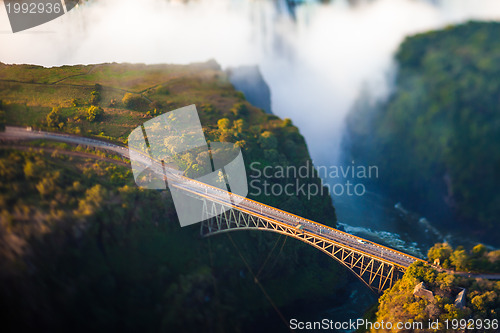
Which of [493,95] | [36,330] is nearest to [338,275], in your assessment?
[36,330]

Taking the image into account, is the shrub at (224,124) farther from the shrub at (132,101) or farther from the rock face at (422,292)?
the rock face at (422,292)

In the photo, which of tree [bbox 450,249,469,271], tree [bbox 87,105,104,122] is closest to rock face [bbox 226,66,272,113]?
tree [bbox 87,105,104,122]

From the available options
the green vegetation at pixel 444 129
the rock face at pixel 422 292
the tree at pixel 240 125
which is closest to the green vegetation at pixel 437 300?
the rock face at pixel 422 292

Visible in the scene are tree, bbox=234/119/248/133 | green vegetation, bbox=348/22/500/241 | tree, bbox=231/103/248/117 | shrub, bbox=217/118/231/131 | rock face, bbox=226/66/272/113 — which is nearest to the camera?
shrub, bbox=217/118/231/131

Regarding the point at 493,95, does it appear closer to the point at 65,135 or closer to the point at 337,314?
the point at 337,314

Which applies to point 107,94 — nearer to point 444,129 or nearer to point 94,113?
point 94,113

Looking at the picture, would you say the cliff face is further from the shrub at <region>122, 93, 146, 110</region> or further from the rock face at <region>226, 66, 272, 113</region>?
the rock face at <region>226, 66, 272, 113</region>
